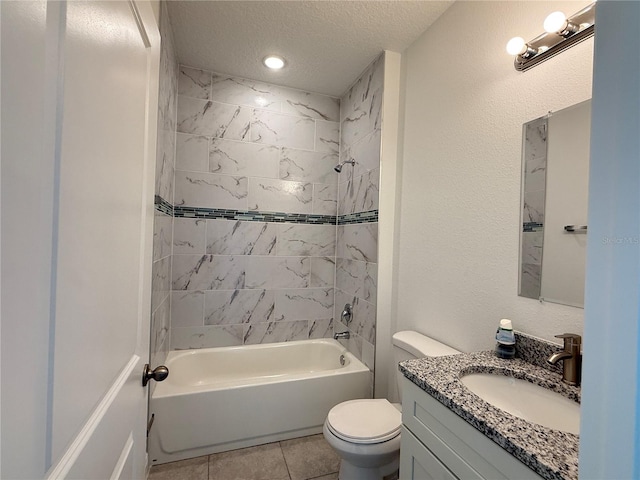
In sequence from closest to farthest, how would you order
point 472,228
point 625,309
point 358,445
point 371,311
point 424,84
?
1. point 625,309
2. point 358,445
3. point 472,228
4. point 424,84
5. point 371,311

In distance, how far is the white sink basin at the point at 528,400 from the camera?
90cm

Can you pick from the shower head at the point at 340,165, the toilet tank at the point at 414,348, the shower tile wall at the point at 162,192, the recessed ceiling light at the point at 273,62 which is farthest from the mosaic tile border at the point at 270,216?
the recessed ceiling light at the point at 273,62

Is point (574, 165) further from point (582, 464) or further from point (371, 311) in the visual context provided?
point (371, 311)

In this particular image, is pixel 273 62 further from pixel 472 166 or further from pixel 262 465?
pixel 262 465

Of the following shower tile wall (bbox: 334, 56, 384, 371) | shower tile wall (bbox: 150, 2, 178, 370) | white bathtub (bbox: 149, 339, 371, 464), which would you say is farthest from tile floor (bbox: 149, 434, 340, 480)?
shower tile wall (bbox: 334, 56, 384, 371)

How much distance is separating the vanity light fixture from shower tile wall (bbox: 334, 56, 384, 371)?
100 centimetres

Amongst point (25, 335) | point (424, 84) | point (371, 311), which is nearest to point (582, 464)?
point (25, 335)

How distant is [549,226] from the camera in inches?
44.8

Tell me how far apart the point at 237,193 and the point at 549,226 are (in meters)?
2.14

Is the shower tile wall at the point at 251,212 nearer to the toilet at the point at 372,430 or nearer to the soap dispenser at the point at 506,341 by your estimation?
the toilet at the point at 372,430

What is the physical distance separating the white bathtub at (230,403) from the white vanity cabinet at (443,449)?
1022mm

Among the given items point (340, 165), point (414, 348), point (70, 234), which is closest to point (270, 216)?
point (340, 165)

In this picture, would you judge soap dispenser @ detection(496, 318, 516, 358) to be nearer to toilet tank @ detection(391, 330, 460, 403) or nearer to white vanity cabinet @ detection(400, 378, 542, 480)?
toilet tank @ detection(391, 330, 460, 403)

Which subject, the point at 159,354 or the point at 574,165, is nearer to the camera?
the point at 574,165
